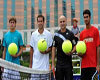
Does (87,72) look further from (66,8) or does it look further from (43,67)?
(66,8)

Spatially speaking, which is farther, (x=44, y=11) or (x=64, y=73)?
(x=44, y=11)

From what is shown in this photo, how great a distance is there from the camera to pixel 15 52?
4836 mm

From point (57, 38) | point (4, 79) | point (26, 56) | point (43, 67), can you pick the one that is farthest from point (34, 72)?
point (26, 56)

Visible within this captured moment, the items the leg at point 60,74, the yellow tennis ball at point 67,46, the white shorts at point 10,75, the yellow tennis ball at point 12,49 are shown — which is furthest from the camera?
the yellow tennis ball at point 12,49

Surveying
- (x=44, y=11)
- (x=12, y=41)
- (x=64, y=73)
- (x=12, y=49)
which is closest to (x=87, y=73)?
(x=64, y=73)

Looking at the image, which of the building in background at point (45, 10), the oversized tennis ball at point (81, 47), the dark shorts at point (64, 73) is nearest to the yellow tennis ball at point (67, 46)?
the oversized tennis ball at point (81, 47)

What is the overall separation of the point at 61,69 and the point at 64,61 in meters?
0.18

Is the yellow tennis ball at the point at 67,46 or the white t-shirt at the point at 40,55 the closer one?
the yellow tennis ball at the point at 67,46

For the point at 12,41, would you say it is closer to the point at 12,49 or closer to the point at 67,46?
the point at 12,49

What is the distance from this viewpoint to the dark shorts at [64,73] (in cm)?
466

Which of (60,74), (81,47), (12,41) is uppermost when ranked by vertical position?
(12,41)

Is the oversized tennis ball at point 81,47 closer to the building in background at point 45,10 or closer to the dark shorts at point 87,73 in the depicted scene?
the dark shorts at point 87,73

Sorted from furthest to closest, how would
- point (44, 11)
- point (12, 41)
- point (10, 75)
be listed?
point (44, 11)
point (12, 41)
point (10, 75)

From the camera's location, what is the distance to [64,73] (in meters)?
4.71
